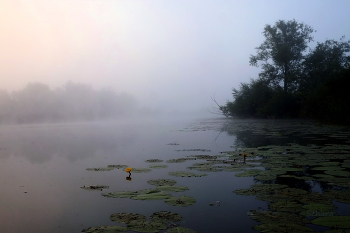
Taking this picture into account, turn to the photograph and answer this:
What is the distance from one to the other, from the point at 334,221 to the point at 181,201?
119cm

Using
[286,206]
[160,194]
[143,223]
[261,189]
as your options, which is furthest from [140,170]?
[286,206]

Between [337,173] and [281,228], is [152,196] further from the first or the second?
[337,173]

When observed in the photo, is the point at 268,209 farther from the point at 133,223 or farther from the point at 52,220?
the point at 52,220

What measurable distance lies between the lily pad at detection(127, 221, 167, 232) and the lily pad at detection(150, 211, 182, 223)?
0.08 metres

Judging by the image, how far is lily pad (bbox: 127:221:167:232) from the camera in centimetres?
211

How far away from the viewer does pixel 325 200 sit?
8.64 ft

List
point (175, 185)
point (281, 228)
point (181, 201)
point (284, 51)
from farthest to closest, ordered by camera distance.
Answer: point (284, 51) < point (175, 185) < point (181, 201) < point (281, 228)

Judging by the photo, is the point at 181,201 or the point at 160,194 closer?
the point at 181,201

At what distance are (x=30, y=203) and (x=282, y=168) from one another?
2.94 metres

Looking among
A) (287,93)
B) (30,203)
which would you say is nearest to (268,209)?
(30,203)

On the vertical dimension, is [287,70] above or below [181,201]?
above

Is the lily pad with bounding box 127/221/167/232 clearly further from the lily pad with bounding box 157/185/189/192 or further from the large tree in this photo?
the large tree

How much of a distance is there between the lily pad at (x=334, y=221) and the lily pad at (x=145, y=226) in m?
1.03

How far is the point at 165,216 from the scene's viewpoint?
236 centimetres
